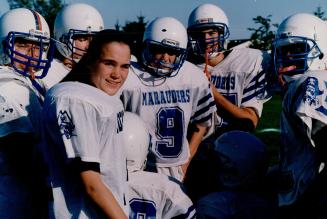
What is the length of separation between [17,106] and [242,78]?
7.13ft

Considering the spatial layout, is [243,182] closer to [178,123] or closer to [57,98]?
[178,123]

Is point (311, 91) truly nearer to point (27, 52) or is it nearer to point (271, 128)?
point (27, 52)

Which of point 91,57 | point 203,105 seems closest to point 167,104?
point 203,105

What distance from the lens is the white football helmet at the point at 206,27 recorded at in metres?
4.62

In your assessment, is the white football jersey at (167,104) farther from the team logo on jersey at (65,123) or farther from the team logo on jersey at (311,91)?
the team logo on jersey at (65,123)

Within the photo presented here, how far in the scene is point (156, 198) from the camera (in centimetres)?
328

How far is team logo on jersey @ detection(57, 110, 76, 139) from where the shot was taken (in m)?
2.51

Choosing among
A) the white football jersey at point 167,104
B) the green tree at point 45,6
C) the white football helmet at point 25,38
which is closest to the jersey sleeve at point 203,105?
the white football jersey at point 167,104

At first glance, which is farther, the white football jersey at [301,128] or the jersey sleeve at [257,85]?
the jersey sleeve at [257,85]

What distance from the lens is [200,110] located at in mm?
4297

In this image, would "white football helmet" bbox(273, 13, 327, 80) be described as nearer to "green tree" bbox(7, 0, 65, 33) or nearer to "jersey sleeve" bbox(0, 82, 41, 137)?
"jersey sleeve" bbox(0, 82, 41, 137)

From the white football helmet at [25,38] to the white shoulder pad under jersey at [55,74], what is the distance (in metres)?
0.32

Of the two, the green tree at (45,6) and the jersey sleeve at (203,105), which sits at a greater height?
the green tree at (45,6)

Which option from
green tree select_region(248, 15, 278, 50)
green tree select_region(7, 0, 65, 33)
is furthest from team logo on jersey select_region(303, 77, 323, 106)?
green tree select_region(7, 0, 65, 33)
